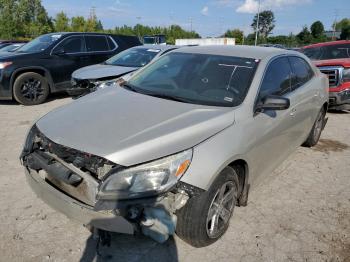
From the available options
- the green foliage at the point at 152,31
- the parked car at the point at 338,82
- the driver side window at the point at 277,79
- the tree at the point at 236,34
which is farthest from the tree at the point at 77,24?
the driver side window at the point at 277,79

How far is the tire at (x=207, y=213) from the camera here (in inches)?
99.9

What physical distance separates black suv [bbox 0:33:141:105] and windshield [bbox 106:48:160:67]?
1172 millimetres

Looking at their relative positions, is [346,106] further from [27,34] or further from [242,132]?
[27,34]

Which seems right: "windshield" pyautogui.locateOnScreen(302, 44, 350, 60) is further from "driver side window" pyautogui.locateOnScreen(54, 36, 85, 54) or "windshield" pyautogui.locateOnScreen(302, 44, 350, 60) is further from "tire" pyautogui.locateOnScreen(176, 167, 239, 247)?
"tire" pyautogui.locateOnScreen(176, 167, 239, 247)

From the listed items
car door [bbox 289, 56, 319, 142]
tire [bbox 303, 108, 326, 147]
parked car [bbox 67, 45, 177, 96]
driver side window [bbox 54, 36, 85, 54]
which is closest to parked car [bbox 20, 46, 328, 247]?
car door [bbox 289, 56, 319, 142]

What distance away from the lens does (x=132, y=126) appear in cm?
268

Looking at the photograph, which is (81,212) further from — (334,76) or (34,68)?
(334,76)

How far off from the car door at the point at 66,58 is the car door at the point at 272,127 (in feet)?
20.7

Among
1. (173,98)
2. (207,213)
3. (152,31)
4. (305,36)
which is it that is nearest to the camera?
(207,213)

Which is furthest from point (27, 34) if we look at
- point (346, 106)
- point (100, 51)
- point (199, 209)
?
point (199, 209)

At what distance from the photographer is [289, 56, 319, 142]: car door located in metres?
4.12

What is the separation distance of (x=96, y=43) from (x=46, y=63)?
1.82 metres

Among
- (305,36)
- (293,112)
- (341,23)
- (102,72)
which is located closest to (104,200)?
(293,112)

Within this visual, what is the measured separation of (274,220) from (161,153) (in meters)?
1.63
